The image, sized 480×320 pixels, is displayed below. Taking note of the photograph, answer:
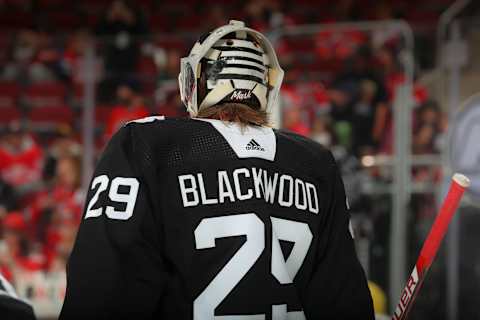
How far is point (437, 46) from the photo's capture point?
14.6ft

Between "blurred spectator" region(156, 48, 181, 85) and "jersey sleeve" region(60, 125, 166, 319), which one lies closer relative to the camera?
"jersey sleeve" region(60, 125, 166, 319)

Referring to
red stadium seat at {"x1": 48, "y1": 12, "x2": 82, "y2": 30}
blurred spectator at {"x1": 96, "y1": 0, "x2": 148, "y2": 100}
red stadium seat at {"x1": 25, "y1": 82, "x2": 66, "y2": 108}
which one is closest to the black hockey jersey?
blurred spectator at {"x1": 96, "y1": 0, "x2": 148, "y2": 100}

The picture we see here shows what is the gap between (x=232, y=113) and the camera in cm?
206

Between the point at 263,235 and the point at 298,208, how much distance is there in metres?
0.15

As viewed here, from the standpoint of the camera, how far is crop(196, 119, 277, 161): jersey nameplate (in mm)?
1990

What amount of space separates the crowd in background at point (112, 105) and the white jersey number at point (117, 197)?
8.89ft

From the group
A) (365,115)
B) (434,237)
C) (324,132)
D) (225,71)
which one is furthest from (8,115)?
(434,237)

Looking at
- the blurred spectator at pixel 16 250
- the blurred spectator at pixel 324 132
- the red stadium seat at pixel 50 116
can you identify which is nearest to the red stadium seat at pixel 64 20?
the red stadium seat at pixel 50 116

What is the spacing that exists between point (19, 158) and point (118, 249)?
3.30 metres

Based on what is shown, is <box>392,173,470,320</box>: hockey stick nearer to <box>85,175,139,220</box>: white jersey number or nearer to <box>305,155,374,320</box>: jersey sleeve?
<box>305,155,374,320</box>: jersey sleeve

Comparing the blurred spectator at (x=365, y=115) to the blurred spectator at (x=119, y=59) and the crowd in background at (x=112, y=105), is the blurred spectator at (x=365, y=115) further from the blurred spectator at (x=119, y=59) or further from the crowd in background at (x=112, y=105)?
the blurred spectator at (x=119, y=59)

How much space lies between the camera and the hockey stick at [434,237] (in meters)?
1.93

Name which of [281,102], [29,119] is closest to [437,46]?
[281,102]

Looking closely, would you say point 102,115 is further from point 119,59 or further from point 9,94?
point 9,94
